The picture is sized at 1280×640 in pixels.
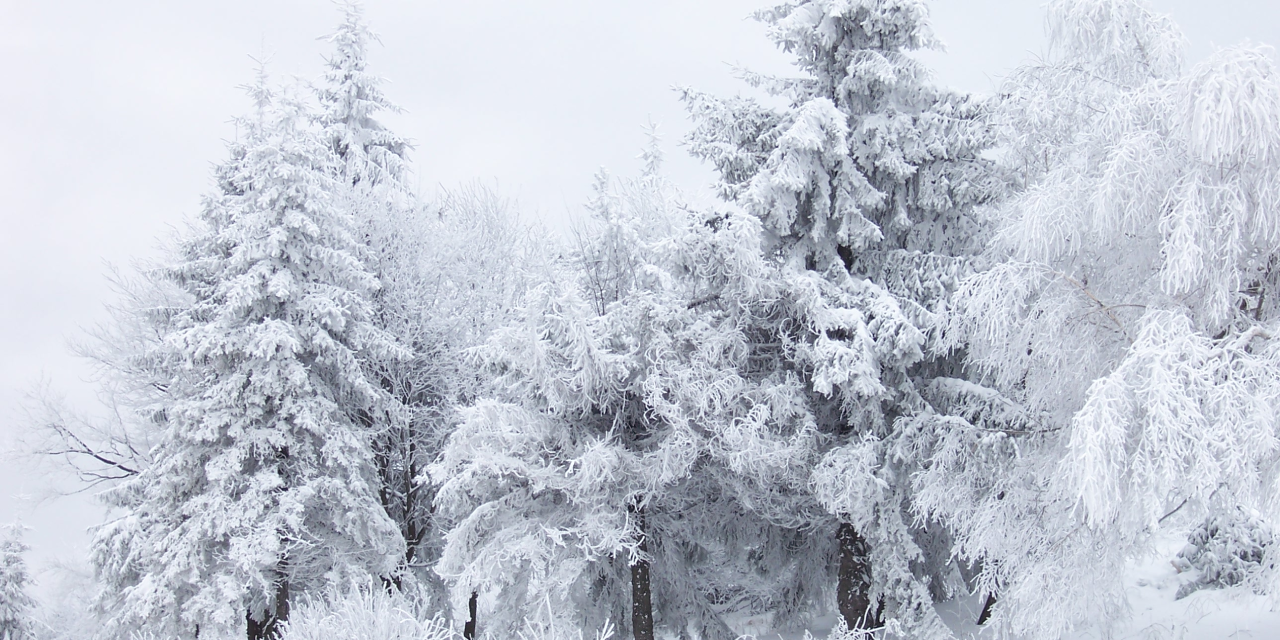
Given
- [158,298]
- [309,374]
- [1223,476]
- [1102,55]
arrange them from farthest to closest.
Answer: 1. [158,298]
2. [309,374]
3. [1102,55]
4. [1223,476]

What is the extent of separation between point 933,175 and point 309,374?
32.8 feet

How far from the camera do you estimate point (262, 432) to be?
1210 cm

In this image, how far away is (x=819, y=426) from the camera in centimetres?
1123

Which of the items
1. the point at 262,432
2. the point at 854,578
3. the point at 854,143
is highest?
the point at 854,143

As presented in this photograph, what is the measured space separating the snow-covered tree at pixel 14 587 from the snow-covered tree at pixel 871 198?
17.2 m

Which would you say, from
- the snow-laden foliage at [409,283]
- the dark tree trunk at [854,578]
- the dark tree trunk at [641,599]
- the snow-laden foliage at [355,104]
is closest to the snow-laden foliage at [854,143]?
the dark tree trunk at [854,578]

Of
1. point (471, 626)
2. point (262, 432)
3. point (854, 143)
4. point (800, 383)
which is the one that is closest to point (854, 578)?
point (800, 383)

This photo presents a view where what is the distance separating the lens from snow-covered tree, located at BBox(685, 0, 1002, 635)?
401 inches

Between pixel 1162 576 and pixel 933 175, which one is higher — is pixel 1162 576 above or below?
below

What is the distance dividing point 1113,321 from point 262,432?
11.3 m

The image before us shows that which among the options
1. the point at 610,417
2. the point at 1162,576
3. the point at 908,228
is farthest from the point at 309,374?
the point at 1162,576

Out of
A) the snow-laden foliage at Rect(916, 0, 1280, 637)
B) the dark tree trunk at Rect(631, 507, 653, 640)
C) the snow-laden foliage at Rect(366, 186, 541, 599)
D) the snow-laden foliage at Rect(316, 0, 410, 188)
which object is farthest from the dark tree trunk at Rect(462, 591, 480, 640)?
the snow-laden foliage at Rect(316, 0, 410, 188)

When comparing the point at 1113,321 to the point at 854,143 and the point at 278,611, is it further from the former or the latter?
the point at 278,611

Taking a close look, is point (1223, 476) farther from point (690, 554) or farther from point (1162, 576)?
point (690, 554)
